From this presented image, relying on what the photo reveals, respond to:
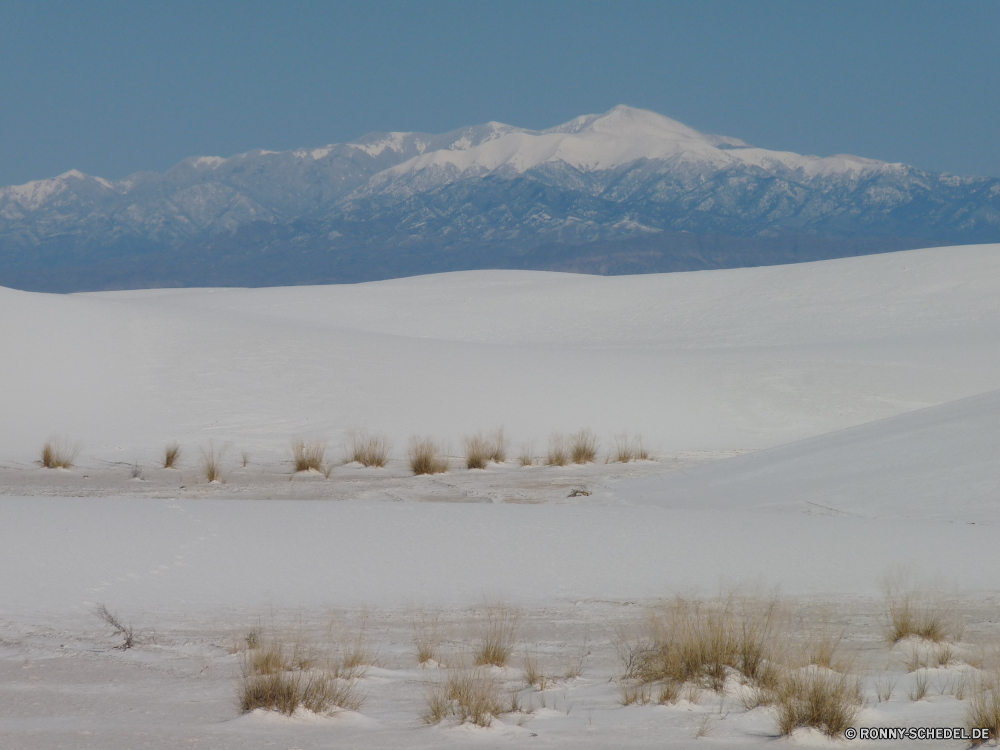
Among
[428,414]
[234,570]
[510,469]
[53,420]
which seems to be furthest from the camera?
[428,414]

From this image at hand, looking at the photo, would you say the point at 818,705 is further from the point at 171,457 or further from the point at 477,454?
the point at 171,457

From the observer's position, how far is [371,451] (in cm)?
1302

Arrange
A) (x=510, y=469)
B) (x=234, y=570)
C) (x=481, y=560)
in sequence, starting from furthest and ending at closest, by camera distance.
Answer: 1. (x=510, y=469)
2. (x=481, y=560)
3. (x=234, y=570)

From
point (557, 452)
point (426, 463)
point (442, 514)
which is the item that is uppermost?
point (557, 452)

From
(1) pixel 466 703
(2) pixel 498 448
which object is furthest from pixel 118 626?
(2) pixel 498 448

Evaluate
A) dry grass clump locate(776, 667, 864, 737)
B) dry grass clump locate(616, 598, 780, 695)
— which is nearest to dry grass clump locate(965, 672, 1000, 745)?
dry grass clump locate(776, 667, 864, 737)

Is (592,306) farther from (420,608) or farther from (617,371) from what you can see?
(420,608)

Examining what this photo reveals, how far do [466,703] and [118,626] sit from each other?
2.19 m

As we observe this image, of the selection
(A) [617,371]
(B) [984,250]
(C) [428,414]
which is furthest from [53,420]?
(B) [984,250]

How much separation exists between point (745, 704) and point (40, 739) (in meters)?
2.50

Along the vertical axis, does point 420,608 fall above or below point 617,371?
below

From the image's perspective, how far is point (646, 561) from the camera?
270 inches

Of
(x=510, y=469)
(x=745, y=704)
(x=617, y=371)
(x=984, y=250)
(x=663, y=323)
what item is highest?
(x=984, y=250)

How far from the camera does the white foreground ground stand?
4.12 meters
